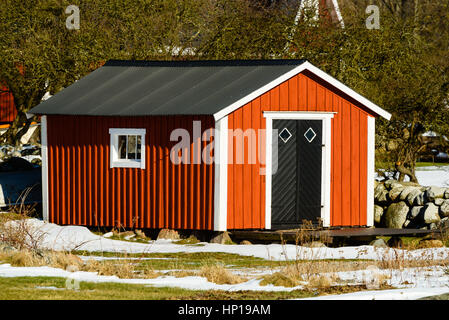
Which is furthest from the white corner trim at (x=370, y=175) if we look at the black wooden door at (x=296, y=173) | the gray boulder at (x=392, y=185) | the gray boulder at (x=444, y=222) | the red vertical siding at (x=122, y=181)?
the red vertical siding at (x=122, y=181)

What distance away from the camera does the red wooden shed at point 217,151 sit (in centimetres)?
1789

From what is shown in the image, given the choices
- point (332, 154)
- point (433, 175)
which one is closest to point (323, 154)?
point (332, 154)

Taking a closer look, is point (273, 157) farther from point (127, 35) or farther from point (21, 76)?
point (21, 76)

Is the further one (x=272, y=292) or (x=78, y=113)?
(x=78, y=113)

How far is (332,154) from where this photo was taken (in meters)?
18.8

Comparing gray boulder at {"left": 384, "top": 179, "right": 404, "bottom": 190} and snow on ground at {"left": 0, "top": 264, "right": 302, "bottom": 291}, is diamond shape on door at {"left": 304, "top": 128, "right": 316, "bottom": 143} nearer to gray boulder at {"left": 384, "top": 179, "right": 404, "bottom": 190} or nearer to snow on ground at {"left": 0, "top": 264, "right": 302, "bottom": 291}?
gray boulder at {"left": 384, "top": 179, "right": 404, "bottom": 190}

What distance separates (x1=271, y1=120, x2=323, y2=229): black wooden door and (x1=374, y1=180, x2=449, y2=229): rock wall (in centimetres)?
325

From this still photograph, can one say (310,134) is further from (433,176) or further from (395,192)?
(433,176)

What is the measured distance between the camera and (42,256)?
1395 centimetres

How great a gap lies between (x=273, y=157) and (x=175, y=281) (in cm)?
659

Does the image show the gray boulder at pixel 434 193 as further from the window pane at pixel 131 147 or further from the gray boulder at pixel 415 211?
the window pane at pixel 131 147

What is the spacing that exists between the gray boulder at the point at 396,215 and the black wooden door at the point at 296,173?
3.20m
